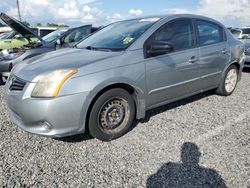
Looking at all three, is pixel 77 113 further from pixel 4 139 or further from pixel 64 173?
pixel 4 139

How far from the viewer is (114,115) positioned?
3562mm

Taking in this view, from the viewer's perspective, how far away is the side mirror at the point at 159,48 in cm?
368

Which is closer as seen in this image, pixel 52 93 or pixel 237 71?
pixel 52 93

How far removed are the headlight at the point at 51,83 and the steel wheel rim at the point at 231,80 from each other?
11.5ft

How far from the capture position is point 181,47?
4.20 metres

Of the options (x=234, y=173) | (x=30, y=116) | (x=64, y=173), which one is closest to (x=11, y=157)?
(x=30, y=116)

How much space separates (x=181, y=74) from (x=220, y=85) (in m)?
1.50

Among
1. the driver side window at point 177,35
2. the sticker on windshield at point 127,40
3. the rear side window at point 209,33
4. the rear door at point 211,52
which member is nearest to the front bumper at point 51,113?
the sticker on windshield at point 127,40

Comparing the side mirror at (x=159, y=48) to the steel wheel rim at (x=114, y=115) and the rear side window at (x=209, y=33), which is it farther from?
the rear side window at (x=209, y=33)

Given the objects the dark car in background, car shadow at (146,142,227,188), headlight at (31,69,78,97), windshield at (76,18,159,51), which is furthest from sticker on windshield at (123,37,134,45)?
the dark car in background

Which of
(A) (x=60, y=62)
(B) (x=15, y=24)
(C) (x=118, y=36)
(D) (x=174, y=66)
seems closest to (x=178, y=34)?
(D) (x=174, y=66)

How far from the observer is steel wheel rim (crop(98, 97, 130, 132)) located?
344 cm

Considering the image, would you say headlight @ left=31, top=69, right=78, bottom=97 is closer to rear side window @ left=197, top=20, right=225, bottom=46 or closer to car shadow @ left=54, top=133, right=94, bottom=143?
car shadow @ left=54, top=133, right=94, bottom=143

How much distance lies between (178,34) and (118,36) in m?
0.97
